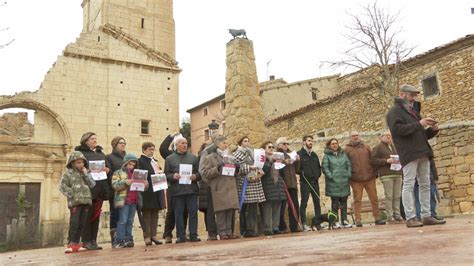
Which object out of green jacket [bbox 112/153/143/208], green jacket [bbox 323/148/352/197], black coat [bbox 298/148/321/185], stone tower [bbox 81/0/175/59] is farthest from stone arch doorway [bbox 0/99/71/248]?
green jacket [bbox 323/148/352/197]

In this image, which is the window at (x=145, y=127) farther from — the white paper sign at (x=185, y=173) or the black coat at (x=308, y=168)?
the white paper sign at (x=185, y=173)

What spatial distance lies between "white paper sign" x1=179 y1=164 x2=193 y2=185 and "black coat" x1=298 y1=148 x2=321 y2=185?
6.53 ft

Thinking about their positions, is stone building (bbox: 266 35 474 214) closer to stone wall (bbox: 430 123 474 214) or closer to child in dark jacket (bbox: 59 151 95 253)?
stone wall (bbox: 430 123 474 214)

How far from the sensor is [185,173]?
6695 mm

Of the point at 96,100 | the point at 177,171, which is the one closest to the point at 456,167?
the point at 177,171

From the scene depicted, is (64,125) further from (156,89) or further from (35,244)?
(35,244)

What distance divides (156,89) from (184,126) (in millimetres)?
14464

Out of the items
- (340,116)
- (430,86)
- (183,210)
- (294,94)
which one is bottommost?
(183,210)

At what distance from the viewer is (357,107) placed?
19.2 m

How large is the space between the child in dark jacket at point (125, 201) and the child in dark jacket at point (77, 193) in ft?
1.27

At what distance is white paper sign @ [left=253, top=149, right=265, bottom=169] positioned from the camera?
22.1 feet

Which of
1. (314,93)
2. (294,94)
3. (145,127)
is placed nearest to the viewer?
(145,127)

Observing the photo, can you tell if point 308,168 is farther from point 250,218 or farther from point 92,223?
point 92,223

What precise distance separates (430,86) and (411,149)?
13091mm
